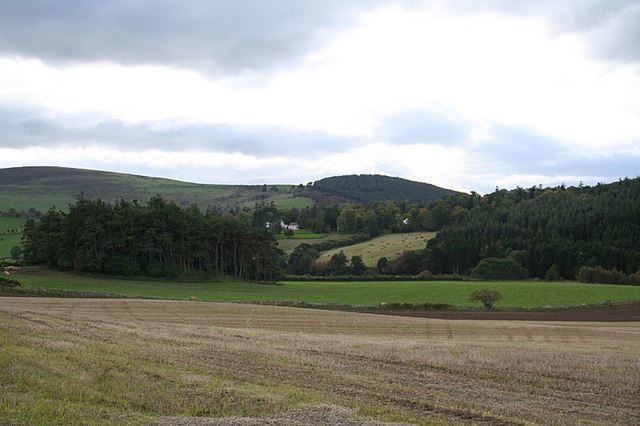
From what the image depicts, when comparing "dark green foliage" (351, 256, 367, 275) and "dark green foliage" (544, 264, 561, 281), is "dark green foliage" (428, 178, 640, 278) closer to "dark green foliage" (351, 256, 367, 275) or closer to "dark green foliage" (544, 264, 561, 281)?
"dark green foliage" (544, 264, 561, 281)

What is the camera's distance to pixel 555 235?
132 meters

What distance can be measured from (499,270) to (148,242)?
68219mm

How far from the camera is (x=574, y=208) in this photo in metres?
150

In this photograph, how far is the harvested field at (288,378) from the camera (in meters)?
11.9

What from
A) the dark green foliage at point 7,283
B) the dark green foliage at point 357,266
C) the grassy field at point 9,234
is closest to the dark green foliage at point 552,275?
the dark green foliage at point 357,266

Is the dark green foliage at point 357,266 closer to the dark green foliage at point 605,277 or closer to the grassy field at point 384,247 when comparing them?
the grassy field at point 384,247

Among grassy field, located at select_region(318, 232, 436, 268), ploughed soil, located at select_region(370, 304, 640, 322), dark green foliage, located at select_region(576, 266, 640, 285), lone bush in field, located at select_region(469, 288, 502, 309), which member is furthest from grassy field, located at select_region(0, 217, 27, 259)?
dark green foliage, located at select_region(576, 266, 640, 285)

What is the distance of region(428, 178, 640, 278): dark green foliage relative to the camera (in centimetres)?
11369

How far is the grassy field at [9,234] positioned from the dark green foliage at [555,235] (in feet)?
315

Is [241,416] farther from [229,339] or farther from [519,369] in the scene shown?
[229,339]

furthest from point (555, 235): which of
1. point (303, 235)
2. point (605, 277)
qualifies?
point (303, 235)

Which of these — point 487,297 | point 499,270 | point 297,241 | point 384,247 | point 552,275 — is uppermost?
point 297,241

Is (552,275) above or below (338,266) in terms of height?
below

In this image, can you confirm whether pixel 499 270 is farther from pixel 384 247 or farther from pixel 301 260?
pixel 301 260
